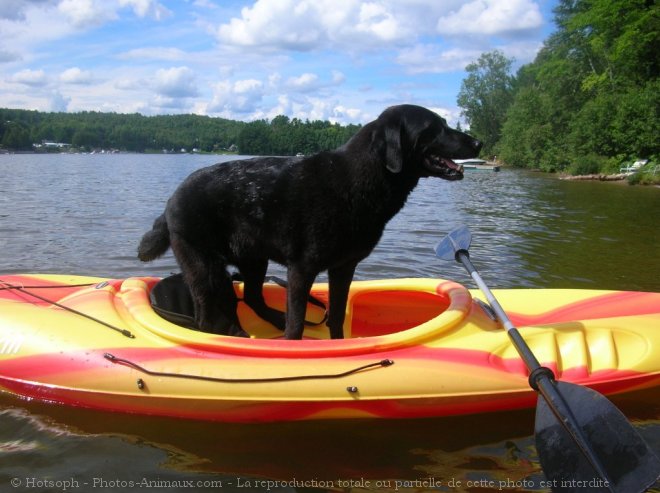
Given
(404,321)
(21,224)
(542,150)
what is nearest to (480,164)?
(542,150)

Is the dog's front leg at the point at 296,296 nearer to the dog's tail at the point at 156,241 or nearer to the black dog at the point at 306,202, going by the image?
the black dog at the point at 306,202

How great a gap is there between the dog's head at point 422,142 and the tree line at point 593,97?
29171 millimetres

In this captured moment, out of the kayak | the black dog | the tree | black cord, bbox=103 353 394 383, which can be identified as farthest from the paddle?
the tree

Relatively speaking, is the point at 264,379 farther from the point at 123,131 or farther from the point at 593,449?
the point at 123,131

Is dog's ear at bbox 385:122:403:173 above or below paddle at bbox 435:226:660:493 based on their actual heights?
above

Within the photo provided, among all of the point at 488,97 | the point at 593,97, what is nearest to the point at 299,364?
the point at 593,97

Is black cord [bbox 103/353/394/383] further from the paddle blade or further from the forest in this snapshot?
the forest

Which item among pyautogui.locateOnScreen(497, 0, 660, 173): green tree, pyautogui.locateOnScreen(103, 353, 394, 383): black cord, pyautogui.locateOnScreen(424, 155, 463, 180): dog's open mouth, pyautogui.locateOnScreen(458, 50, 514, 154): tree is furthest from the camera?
pyautogui.locateOnScreen(458, 50, 514, 154): tree

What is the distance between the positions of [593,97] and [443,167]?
40833 millimetres

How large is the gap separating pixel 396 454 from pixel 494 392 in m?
0.74

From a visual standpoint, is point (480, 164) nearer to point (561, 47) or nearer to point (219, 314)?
point (561, 47)

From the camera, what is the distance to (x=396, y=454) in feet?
11.9

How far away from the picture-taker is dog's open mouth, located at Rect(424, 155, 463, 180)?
3799 millimetres

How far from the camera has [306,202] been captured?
12.7 feet
